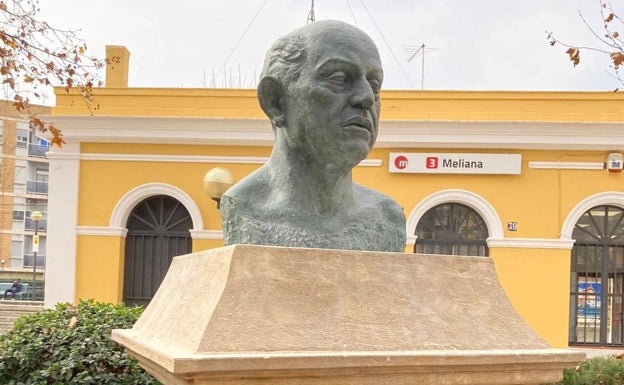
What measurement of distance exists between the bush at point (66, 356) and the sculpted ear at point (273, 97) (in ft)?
8.36

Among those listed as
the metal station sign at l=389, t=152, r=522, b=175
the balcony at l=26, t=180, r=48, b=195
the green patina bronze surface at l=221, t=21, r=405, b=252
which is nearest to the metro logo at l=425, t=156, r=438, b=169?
the metal station sign at l=389, t=152, r=522, b=175

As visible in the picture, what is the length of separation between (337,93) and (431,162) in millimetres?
7924

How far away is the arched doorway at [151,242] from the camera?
1103cm

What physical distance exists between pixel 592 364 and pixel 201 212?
249 inches

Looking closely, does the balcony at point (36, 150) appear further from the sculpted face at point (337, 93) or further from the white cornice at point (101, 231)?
the sculpted face at point (337, 93)

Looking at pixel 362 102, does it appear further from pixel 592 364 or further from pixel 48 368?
pixel 592 364

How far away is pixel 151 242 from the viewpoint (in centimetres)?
1109

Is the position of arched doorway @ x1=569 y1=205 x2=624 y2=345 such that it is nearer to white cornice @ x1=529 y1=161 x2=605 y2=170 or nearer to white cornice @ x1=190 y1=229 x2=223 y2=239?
white cornice @ x1=529 y1=161 x2=605 y2=170

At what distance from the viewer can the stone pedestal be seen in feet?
6.40

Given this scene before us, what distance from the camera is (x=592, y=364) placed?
6.90 meters

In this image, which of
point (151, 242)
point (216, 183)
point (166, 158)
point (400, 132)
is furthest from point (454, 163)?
point (151, 242)

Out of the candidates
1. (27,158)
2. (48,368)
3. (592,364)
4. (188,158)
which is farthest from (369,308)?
(27,158)

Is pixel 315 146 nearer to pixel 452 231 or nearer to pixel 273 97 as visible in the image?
pixel 273 97

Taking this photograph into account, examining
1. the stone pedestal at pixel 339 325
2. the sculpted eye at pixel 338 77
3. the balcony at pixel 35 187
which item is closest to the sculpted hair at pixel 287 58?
the sculpted eye at pixel 338 77
